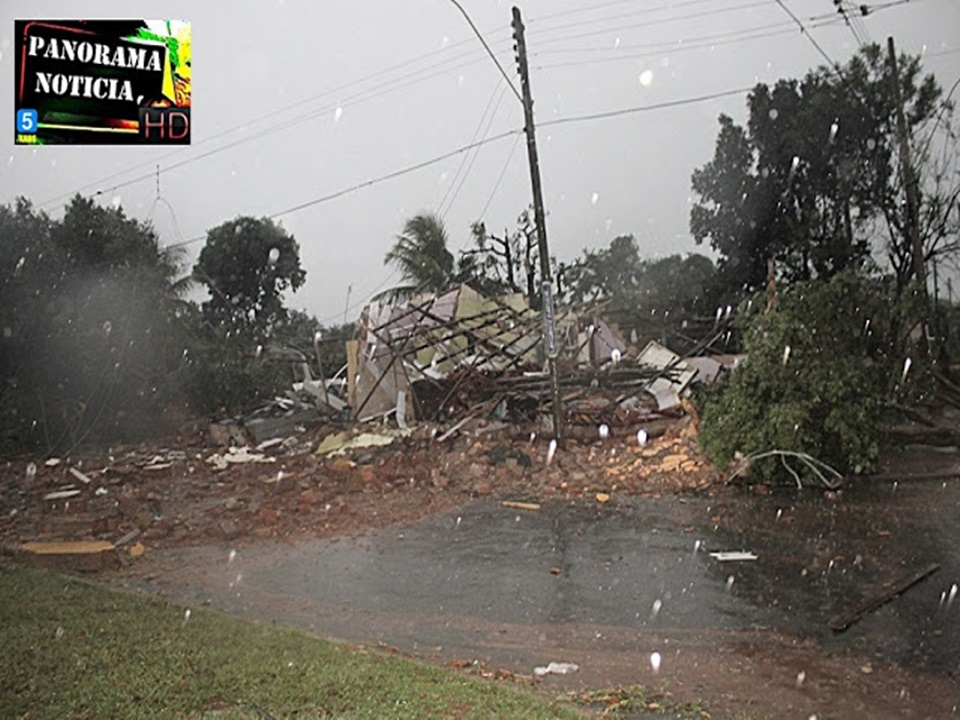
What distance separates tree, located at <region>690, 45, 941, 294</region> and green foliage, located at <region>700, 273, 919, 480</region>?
13298 mm

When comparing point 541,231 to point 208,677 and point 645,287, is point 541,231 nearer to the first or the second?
point 208,677

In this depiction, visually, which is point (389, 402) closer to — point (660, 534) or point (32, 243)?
point (32, 243)

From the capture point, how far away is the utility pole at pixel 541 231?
14.9m

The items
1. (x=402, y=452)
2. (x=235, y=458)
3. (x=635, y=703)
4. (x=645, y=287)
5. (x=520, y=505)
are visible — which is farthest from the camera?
(x=645, y=287)

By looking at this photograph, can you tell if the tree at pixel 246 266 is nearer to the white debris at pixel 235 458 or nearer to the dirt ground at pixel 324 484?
the white debris at pixel 235 458

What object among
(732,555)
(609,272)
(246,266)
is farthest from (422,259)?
(732,555)

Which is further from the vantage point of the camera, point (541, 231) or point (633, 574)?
point (541, 231)

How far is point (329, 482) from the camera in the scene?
527 inches

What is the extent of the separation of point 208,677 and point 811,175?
26.8 m

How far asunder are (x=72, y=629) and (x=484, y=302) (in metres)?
18.9

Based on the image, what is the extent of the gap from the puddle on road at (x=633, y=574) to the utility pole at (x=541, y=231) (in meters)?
4.10

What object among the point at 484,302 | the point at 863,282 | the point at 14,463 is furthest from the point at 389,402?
the point at 863,282

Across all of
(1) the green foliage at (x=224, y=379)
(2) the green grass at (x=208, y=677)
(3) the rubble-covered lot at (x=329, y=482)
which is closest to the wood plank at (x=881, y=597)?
(2) the green grass at (x=208, y=677)

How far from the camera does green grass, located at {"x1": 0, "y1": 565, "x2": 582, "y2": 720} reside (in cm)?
433
